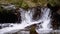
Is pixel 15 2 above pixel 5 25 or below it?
→ above

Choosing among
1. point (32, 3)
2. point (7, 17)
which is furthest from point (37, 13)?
point (7, 17)

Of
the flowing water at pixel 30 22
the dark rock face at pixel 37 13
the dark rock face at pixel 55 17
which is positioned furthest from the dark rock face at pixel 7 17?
the dark rock face at pixel 55 17

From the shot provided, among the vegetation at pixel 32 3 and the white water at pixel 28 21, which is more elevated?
the vegetation at pixel 32 3

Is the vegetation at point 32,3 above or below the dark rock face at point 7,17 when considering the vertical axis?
above

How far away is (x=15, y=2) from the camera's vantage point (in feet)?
6.86

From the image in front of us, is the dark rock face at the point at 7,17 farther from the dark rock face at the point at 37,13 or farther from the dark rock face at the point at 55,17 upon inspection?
the dark rock face at the point at 55,17

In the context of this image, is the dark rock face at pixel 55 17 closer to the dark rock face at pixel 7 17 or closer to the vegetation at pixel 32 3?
the vegetation at pixel 32 3

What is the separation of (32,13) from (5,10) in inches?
12.5

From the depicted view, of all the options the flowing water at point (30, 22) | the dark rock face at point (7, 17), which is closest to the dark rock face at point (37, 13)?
the flowing water at point (30, 22)

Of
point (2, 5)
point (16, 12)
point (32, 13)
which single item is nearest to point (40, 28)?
point (32, 13)

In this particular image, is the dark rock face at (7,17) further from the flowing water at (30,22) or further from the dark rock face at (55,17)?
the dark rock face at (55,17)

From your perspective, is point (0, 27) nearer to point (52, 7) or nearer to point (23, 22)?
point (23, 22)

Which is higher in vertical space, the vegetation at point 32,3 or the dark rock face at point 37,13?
the vegetation at point 32,3

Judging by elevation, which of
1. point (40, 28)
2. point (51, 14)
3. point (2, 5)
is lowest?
point (40, 28)
